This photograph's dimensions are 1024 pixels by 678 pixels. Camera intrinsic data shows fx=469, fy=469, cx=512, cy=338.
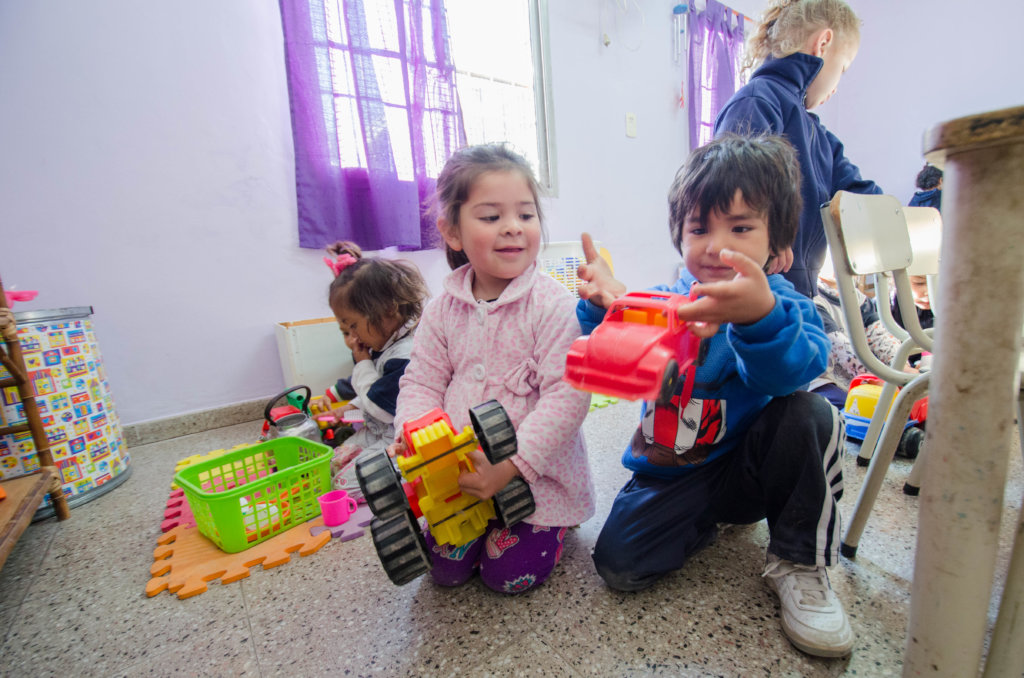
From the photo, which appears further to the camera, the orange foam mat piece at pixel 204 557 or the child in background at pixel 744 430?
the orange foam mat piece at pixel 204 557

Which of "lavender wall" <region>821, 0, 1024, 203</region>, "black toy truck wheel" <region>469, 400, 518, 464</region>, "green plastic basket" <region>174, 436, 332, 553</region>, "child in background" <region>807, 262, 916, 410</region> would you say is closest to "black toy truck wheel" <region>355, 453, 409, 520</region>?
"black toy truck wheel" <region>469, 400, 518, 464</region>

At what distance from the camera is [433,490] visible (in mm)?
634

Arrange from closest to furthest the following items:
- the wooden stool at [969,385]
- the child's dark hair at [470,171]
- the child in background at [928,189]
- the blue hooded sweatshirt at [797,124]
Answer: the wooden stool at [969,385]
the child's dark hair at [470,171]
the blue hooded sweatshirt at [797,124]
the child in background at [928,189]

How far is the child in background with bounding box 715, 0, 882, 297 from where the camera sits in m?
1.07

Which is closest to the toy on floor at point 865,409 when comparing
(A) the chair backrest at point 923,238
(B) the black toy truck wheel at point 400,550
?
(A) the chair backrest at point 923,238

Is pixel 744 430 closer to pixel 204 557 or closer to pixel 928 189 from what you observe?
pixel 204 557

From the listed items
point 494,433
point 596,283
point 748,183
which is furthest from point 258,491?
point 748,183

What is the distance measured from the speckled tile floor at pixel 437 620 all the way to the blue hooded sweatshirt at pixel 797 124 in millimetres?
584

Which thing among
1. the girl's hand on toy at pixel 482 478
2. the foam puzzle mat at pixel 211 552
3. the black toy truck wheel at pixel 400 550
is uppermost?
the girl's hand on toy at pixel 482 478

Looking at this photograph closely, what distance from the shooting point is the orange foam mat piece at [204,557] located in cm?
80

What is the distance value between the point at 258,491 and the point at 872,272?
114 centimetres

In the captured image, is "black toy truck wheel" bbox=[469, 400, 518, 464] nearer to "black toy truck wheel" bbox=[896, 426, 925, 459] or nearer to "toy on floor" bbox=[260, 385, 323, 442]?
"toy on floor" bbox=[260, 385, 323, 442]

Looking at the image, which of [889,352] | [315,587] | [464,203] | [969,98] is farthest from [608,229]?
[969,98]

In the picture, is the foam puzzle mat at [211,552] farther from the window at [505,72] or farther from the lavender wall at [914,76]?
the lavender wall at [914,76]
